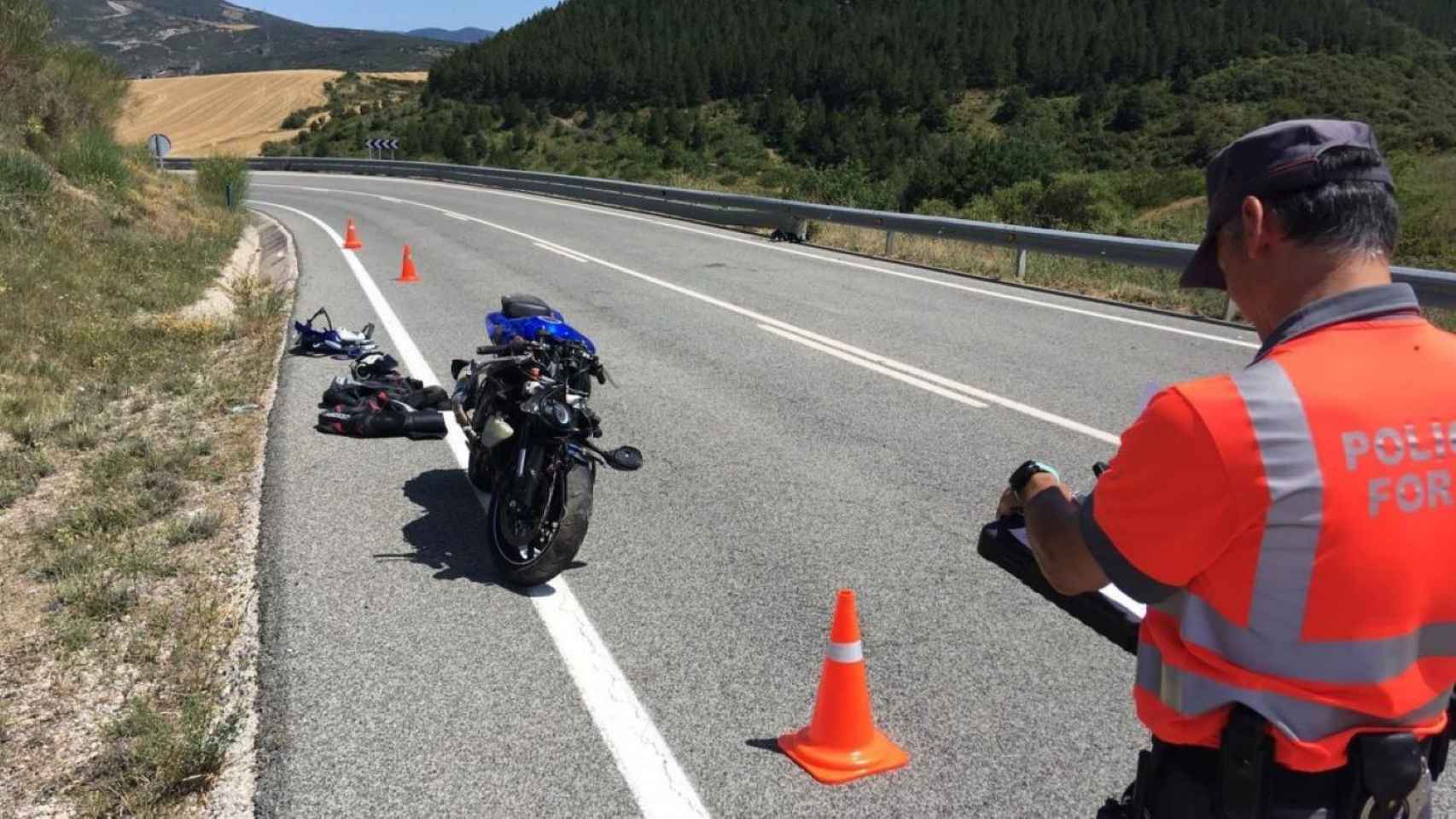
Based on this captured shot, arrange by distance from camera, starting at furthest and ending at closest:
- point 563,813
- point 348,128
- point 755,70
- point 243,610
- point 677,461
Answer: point 755,70 < point 348,128 < point 677,461 < point 243,610 < point 563,813

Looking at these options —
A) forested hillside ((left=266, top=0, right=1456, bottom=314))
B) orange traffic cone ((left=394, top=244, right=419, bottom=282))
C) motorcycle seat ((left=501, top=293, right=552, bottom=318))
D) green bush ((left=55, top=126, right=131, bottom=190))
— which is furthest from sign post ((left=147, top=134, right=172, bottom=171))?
motorcycle seat ((left=501, top=293, right=552, bottom=318))

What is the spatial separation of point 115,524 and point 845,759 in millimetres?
4208

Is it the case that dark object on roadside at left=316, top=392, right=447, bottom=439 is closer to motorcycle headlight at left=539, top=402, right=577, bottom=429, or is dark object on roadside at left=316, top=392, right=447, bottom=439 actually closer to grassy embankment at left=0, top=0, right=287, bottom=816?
grassy embankment at left=0, top=0, right=287, bottom=816

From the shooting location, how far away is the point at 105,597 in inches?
179

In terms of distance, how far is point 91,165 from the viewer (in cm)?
1745

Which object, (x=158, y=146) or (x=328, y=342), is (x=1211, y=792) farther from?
(x=158, y=146)

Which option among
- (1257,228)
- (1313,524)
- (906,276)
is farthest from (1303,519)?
(906,276)

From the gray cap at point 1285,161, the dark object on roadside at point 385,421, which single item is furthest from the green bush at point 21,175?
the gray cap at point 1285,161

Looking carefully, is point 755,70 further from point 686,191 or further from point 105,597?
point 105,597

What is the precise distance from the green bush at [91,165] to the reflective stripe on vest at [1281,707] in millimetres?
19094

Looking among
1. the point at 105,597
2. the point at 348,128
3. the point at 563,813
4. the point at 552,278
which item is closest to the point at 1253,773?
the point at 563,813

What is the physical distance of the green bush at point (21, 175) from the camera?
13.6m

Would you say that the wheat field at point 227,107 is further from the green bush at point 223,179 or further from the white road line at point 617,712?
the white road line at point 617,712

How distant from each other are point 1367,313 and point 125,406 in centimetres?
847
